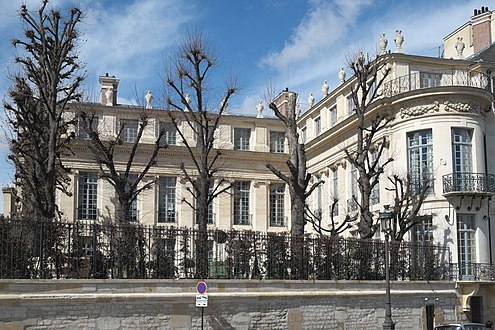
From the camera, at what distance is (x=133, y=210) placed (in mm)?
37500

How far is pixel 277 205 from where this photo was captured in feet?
134

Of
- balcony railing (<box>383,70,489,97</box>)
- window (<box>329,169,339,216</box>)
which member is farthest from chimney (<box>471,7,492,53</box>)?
window (<box>329,169,339,216</box>)

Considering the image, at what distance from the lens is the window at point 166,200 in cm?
3819

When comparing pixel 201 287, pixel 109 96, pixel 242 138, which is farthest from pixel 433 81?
pixel 109 96

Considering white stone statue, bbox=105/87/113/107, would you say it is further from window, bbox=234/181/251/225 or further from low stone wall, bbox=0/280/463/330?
low stone wall, bbox=0/280/463/330

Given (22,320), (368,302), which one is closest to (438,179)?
(368,302)

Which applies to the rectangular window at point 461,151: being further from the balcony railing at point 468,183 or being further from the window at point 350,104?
the window at point 350,104

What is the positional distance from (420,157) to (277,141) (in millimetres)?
13687

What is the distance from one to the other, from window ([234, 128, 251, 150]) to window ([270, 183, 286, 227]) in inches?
122

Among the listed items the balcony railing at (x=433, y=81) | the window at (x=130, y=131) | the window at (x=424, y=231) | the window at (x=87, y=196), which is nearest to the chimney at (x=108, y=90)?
the window at (x=130, y=131)

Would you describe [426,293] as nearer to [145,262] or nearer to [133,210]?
[145,262]

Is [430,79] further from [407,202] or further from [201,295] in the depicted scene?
[201,295]

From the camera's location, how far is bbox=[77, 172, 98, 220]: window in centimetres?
3666

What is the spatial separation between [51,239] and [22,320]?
230cm
